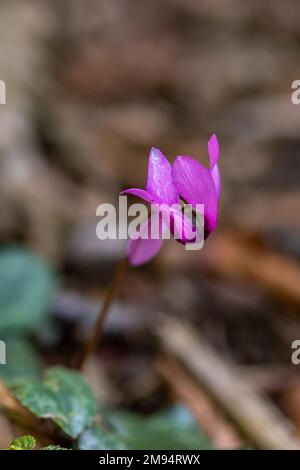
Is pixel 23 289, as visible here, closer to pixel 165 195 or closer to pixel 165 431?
pixel 165 431

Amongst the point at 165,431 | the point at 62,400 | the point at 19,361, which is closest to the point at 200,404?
the point at 165,431

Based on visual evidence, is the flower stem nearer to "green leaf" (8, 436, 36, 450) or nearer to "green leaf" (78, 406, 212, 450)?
"green leaf" (78, 406, 212, 450)

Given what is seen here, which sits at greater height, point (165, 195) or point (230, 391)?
point (165, 195)

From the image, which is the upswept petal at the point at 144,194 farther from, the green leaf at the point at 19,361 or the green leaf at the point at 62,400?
the green leaf at the point at 19,361

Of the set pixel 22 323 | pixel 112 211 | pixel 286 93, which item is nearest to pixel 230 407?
pixel 22 323

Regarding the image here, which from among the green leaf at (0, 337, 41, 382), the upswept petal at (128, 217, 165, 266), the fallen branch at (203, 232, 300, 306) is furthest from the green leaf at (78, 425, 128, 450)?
the fallen branch at (203, 232, 300, 306)
